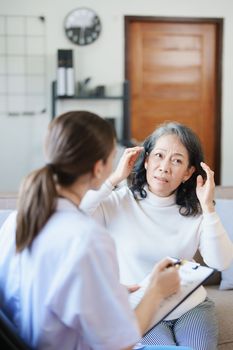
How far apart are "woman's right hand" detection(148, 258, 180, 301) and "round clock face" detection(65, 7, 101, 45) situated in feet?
11.8

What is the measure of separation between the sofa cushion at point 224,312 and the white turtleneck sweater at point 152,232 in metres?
0.19

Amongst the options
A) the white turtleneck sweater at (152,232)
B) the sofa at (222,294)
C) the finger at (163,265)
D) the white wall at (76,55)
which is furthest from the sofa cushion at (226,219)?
the white wall at (76,55)

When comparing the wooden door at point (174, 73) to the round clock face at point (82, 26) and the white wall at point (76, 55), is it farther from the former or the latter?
the round clock face at point (82, 26)

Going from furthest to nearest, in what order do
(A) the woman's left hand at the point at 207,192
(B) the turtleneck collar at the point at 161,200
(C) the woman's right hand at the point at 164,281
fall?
(B) the turtleneck collar at the point at 161,200 → (A) the woman's left hand at the point at 207,192 → (C) the woman's right hand at the point at 164,281

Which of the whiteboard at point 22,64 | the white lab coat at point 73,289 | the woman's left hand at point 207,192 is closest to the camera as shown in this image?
the white lab coat at point 73,289

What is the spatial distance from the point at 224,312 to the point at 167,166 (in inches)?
25.9

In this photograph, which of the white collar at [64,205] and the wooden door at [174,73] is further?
the wooden door at [174,73]

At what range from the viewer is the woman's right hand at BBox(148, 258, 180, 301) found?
3.48 ft

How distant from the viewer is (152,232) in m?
1.59

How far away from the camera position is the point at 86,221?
94 cm

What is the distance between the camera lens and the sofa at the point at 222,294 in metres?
1.71

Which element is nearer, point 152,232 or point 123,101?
point 152,232

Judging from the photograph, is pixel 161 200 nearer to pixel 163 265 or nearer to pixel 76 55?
pixel 163 265

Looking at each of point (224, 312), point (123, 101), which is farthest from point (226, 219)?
point (123, 101)
